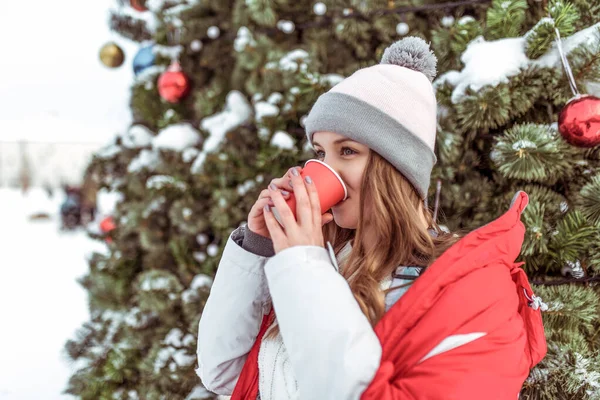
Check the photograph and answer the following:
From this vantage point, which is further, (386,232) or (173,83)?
(173,83)

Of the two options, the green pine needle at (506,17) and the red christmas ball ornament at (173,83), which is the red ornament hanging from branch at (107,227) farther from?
the green pine needle at (506,17)

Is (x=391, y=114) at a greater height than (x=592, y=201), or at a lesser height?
greater

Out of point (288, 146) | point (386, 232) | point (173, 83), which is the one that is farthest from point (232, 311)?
point (173, 83)

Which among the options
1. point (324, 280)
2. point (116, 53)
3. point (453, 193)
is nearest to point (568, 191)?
point (453, 193)

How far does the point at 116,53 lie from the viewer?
7.56 feet

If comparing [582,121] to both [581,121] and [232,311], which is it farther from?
[232,311]

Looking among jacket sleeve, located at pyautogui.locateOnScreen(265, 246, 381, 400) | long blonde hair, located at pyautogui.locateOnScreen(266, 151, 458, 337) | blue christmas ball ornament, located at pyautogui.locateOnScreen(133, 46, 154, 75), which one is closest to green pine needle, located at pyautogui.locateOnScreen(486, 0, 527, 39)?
long blonde hair, located at pyautogui.locateOnScreen(266, 151, 458, 337)

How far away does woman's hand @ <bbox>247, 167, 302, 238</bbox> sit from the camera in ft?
2.71

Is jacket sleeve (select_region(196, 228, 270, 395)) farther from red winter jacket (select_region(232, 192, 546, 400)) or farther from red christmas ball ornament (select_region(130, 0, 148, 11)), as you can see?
red christmas ball ornament (select_region(130, 0, 148, 11))

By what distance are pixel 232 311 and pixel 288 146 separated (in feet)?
2.59

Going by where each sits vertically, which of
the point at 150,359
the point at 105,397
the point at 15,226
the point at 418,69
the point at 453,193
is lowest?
the point at 15,226

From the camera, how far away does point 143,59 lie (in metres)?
2.06

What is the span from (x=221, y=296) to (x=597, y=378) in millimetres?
947

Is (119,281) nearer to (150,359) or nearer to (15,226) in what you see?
(150,359)
